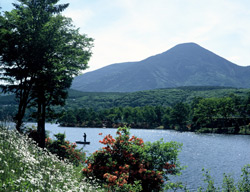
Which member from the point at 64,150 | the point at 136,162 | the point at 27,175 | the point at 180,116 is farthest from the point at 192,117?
the point at 27,175

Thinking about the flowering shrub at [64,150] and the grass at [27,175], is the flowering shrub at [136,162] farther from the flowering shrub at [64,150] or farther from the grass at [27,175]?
the flowering shrub at [64,150]

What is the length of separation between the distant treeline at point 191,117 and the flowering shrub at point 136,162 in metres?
100.0

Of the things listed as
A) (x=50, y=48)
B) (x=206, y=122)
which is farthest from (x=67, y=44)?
(x=206, y=122)

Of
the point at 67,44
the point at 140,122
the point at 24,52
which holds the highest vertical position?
the point at 67,44

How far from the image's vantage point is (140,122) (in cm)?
16488

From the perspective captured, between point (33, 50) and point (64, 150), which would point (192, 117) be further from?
point (33, 50)

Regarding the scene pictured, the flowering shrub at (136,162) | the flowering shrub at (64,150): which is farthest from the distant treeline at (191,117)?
the flowering shrub at (136,162)

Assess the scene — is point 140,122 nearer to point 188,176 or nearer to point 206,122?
point 206,122

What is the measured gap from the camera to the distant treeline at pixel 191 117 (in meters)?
115

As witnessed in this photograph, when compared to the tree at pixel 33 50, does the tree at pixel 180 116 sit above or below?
below

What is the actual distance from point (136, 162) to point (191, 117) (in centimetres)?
13691

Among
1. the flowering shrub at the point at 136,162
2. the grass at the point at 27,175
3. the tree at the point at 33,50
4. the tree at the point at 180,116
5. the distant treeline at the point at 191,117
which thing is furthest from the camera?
the tree at the point at 180,116

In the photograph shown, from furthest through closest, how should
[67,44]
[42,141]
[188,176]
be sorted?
[188,176], [67,44], [42,141]

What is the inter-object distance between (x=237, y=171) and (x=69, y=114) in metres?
145
